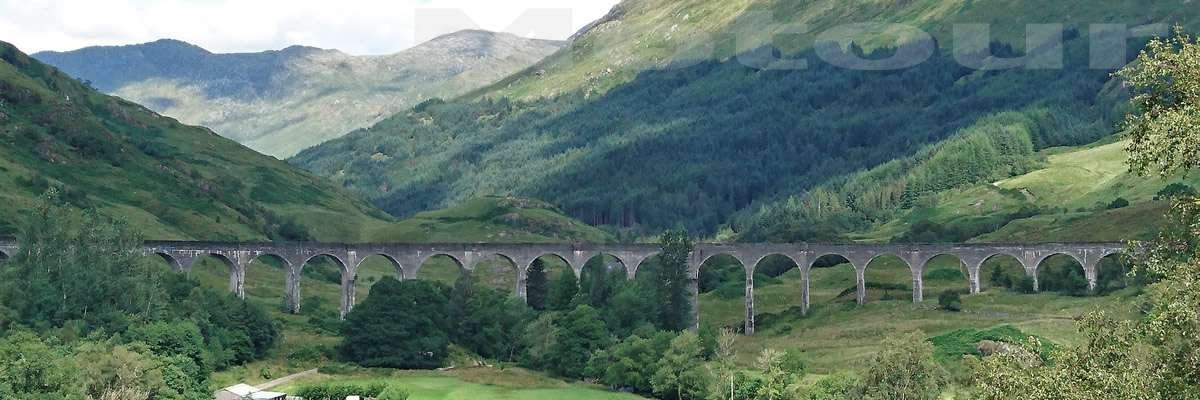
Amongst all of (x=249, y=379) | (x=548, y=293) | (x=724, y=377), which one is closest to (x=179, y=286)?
(x=249, y=379)

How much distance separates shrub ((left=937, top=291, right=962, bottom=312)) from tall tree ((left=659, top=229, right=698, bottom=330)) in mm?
24514

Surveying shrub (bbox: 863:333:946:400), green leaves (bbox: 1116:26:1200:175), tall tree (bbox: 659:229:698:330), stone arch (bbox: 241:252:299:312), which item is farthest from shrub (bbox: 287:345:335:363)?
green leaves (bbox: 1116:26:1200:175)

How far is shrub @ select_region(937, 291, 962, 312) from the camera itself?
445 ft

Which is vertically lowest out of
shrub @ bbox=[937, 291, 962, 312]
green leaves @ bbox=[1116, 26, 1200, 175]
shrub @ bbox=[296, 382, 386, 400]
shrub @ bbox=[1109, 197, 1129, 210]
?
shrub @ bbox=[296, 382, 386, 400]

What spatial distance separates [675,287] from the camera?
13550 centimetres

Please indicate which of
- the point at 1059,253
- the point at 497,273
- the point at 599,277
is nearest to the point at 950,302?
the point at 1059,253

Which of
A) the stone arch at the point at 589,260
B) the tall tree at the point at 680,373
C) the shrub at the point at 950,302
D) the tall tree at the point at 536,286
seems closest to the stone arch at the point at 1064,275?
the shrub at the point at 950,302

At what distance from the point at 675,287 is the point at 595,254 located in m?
16.8

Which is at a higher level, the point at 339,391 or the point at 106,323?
the point at 106,323

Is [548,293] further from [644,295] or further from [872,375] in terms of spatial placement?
[872,375]

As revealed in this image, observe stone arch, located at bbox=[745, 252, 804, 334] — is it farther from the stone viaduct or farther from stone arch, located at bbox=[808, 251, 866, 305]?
stone arch, located at bbox=[808, 251, 866, 305]

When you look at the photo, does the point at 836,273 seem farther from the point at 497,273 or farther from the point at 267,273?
the point at 267,273

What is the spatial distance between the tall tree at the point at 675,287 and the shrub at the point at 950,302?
24.5 m

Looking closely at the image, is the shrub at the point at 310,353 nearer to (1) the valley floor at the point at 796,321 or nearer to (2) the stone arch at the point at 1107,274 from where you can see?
(1) the valley floor at the point at 796,321
